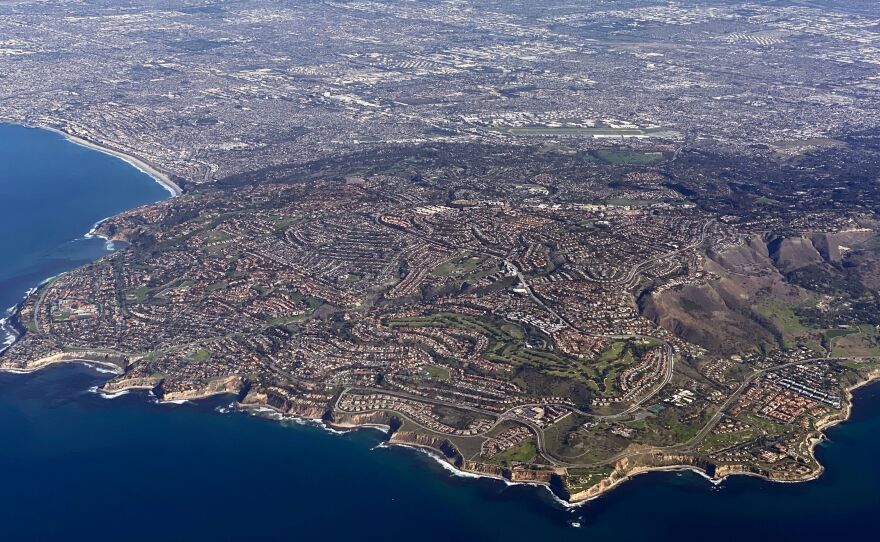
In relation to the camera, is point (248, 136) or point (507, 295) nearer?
point (507, 295)

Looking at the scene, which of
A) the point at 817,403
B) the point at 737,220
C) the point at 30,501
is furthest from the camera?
the point at 737,220

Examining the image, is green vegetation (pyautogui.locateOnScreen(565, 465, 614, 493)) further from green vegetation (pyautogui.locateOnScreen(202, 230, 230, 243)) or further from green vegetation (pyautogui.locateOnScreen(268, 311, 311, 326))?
green vegetation (pyautogui.locateOnScreen(202, 230, 230, 243))

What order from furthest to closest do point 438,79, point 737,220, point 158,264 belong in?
point 438,79 < point 737,220 < point 158,264

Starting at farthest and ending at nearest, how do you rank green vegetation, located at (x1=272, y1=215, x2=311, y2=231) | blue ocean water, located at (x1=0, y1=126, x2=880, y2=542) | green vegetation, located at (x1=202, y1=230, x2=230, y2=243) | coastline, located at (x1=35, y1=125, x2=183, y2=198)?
coastline, located at (x1=35, y1=125, x2=183, y2=198) < green vegetation, located at (x1=272, y1=215, x2=311, y2=231) < green vegetation, located at (x1=202, y1=230, x2=230, y2=243) < blue ocean water, located at (x1=0, y1=126, x2=880, y2=542)

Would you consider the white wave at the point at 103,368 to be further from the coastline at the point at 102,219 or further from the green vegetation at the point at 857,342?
the green vegetation at the point at 857,342

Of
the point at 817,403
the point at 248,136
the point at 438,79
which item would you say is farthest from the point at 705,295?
the point at 438,79

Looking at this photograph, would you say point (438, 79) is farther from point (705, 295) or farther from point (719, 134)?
point (705, 295)

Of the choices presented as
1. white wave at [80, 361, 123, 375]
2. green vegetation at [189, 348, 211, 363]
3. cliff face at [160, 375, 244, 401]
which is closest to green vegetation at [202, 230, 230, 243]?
green vegetation at [189, 348, 211, 363]
